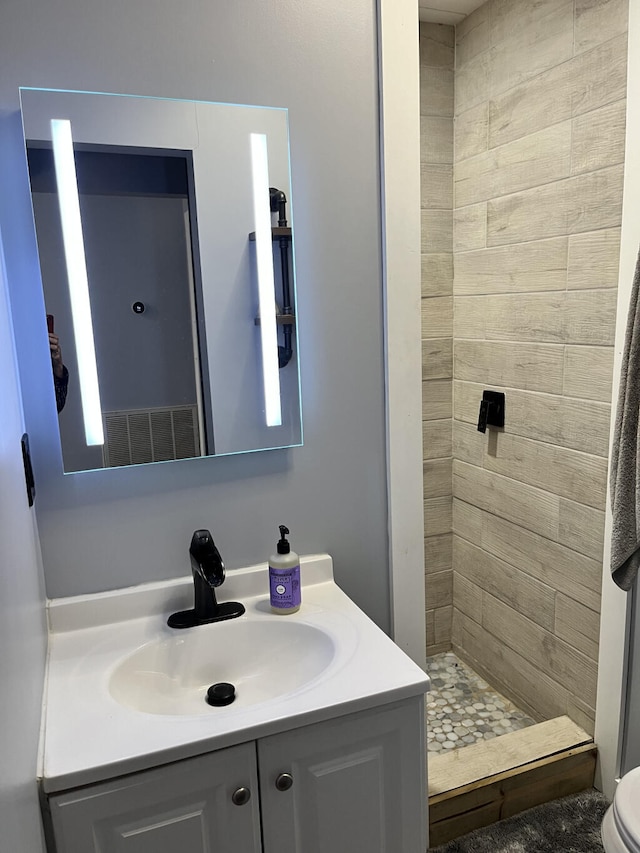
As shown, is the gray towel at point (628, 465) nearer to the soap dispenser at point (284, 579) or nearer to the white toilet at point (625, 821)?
A: the white toilet at point (625, 821)

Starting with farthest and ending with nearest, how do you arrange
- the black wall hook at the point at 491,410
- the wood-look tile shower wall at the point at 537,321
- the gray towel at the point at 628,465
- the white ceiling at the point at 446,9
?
the black wall hook at the point at 491,410 → the white ceiling at the point at 446,9 → the wood-look tile shower wall at the point at 537,321 → the gray towel at the point at 628,465

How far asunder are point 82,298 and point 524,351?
1391 mm

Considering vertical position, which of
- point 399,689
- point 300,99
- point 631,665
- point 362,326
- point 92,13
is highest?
point 92,13

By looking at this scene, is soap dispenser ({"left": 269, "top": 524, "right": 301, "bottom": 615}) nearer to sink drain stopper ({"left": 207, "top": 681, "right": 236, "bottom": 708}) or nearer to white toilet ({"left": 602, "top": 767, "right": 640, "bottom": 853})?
sink drain stopper ({"left": 207, "top": 681, "right": 236, "bottom": 708})

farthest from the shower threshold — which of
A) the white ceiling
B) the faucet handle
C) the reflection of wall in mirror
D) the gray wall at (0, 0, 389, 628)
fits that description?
the white ceiling

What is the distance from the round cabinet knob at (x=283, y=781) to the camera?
1027mm

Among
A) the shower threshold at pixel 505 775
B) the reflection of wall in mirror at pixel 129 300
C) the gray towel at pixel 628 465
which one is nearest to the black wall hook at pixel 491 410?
the gray towel at pixel 628 465

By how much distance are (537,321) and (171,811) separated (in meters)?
1.63

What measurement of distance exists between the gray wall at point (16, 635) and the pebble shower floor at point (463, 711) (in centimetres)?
151

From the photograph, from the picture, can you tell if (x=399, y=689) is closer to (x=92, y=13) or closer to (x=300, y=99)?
(x=300, y=99)

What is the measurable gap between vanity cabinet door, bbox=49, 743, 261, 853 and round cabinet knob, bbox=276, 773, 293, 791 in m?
0.04

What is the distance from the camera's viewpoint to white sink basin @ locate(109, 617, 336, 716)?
46.7 inches

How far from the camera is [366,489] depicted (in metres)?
1.49

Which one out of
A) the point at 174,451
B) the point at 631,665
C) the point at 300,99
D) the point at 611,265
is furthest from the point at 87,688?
the point at 611,265
